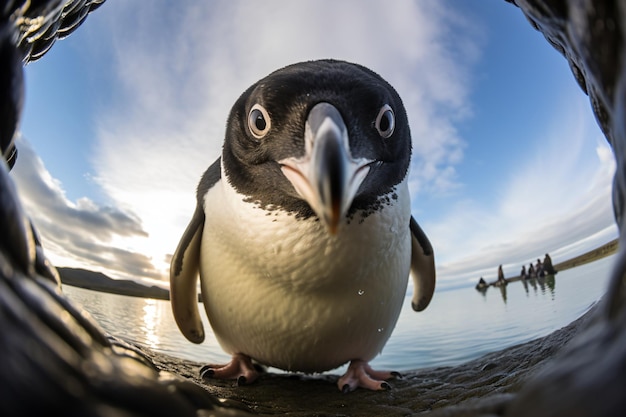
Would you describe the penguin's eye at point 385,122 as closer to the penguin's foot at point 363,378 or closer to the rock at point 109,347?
the rock at point 109,347

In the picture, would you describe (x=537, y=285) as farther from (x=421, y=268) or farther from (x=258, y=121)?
(x=258, y=121)

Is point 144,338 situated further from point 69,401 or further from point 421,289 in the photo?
point 69,401

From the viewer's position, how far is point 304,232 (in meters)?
1.13

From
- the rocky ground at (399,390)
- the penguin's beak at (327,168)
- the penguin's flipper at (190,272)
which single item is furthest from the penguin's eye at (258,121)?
the rocky ground at (399,390)

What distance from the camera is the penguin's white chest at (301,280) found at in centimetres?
115

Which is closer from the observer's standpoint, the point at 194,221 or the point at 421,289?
the point at 194,221

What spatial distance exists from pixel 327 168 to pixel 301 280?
1.61 ft

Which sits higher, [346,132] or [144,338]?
[346,132]

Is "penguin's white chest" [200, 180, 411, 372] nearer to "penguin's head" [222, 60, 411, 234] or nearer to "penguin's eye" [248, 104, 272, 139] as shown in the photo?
"penguin's head" [222, 60, 411, 234]

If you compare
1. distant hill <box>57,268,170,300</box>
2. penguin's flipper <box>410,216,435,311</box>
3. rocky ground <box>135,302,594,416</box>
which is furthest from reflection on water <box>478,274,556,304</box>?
distant hill <box>57,268,170,300</box>

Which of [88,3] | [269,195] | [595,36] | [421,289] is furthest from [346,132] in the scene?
[421,289]

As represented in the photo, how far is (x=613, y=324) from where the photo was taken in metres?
0.32

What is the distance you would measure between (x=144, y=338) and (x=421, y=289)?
4.07 feet

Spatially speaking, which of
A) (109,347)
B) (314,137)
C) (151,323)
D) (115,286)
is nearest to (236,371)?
(151,323)
